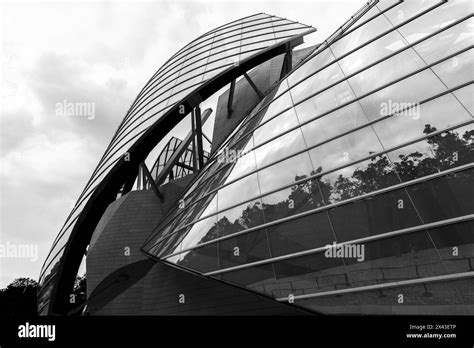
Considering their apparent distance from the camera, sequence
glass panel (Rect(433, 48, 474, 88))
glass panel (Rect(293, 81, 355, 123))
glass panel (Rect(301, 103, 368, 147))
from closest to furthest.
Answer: glass panel (Rect(433, 48, 474, 88)) → glass panel (Rect(301, 103, 368, 147)) → glass panel (Rect(293, 81, 355, 123))

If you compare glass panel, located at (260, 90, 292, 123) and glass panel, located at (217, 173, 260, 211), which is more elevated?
glass panel, located at (260, 90, 292, 123)

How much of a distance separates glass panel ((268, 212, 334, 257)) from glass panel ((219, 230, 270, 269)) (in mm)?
241

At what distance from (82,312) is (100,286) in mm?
2008

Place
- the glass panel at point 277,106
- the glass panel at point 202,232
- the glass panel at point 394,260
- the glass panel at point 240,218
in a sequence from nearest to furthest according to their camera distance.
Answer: the glass panel at point 394,260 < the glass panel at point 240,218 < the glass panel at point 202,232 < the glass panel at point 277,106

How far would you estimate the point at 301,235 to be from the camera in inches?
319

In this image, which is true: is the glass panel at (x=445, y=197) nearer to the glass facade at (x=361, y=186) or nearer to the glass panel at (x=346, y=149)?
the glass facade at (x=361, y=186)

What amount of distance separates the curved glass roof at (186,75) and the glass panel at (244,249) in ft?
36.2

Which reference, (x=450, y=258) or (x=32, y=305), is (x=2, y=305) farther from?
(x=450, y=258)

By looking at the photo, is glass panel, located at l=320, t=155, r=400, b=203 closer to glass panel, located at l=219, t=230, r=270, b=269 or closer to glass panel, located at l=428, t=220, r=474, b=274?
glass panel, located at l=428, t=220, r=474, b=274

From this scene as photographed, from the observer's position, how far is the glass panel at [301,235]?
25.7 ft

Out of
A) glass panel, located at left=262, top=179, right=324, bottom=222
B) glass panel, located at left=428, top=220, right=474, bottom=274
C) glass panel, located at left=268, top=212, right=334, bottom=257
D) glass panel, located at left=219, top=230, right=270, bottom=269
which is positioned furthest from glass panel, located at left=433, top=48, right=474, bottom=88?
glass panel, located at left=219, top=230, right=270, bottom=269

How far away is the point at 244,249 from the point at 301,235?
→ 1521 millimetres

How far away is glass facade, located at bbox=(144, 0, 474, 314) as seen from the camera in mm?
6656

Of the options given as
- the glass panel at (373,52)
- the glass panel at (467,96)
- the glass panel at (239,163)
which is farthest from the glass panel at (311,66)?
the glass panel at (467,96)
